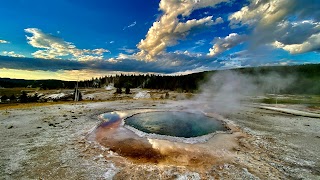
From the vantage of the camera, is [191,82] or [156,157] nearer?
[156,157]

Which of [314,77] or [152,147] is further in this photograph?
[314,77]

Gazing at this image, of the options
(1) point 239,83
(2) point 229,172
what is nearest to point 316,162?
(2) point 229,172

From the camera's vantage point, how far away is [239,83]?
58.1 m

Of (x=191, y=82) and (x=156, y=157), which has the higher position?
(x=191, y=82)

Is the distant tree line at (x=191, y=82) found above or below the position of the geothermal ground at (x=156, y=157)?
above

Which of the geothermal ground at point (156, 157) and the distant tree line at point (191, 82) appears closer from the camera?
the geothermal ground at point (156, 157)

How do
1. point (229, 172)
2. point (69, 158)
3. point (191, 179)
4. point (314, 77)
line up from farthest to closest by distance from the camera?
point (314, 77)
point (69, 158)
point (229, 172)
point (191, 179)

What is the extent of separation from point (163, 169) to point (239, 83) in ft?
180

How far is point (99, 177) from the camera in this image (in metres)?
8.09

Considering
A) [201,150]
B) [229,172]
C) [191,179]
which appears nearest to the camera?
[191,179]

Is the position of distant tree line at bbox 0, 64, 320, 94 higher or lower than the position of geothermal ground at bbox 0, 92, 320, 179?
higher

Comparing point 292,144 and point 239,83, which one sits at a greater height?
point 239,83

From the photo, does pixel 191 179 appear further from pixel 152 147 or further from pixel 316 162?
pixel 316 162

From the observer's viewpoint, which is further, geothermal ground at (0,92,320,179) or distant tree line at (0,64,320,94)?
distant tree line at (0,64,320,94)
